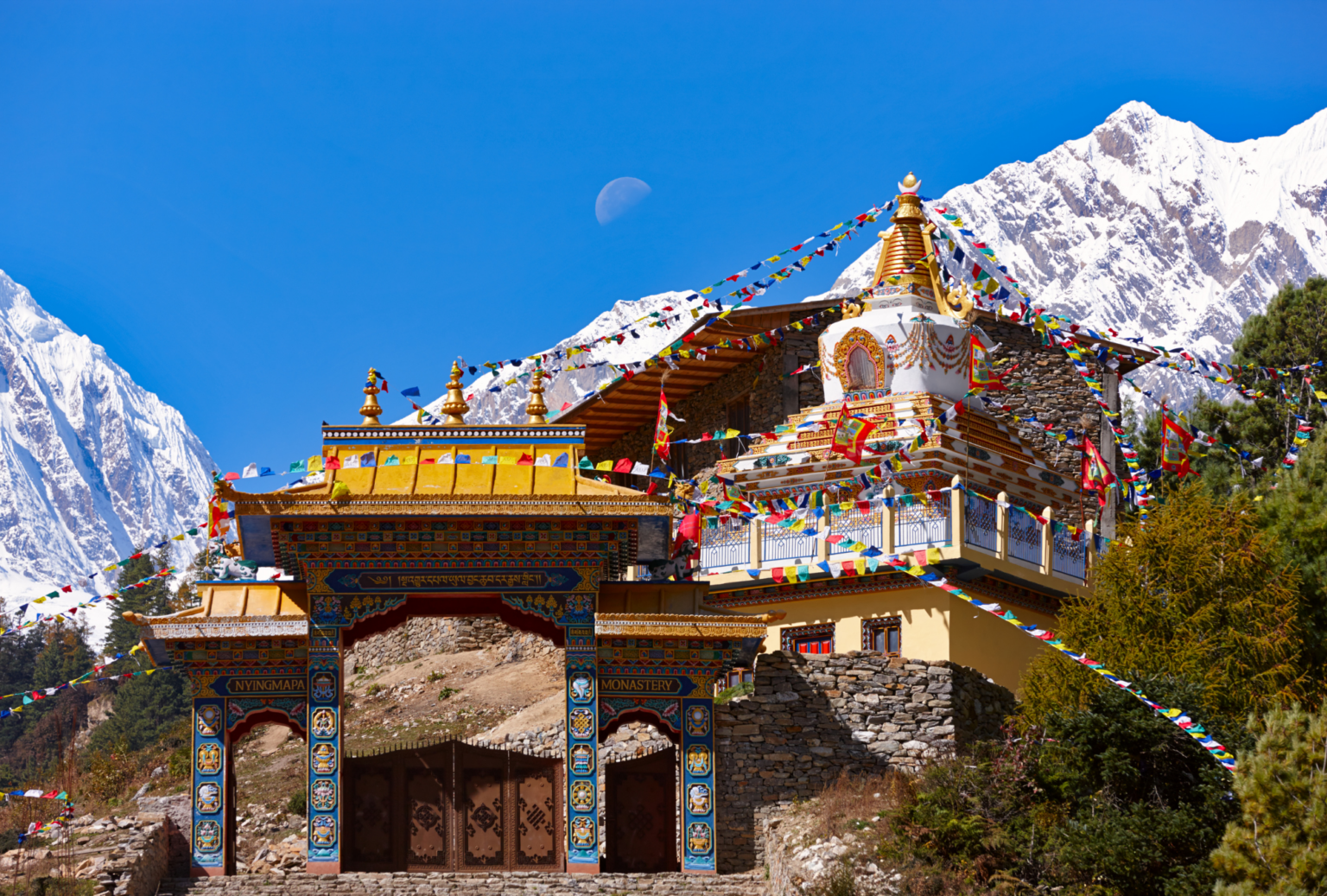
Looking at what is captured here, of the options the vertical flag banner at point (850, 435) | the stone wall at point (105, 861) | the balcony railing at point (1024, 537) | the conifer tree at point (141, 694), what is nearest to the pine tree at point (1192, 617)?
the balcony railing at point (1024, 537)

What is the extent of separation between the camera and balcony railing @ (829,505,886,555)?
24.8 meters

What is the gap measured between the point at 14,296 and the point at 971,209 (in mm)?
92357

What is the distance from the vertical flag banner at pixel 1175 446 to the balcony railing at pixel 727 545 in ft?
24.8

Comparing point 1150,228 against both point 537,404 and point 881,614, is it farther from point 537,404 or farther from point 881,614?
point 537,404

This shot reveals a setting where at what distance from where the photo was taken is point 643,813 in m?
20.3

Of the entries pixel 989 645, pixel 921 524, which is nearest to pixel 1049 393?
pixel 921 524

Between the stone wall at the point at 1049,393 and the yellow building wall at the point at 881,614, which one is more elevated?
the stone wall at the point at 1049,393

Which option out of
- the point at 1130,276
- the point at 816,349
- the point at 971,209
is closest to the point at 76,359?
the point at 971,209

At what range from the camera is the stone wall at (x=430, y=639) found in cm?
3716

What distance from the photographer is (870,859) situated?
58.1ft

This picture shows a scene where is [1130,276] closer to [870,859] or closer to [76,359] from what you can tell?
[76,359]

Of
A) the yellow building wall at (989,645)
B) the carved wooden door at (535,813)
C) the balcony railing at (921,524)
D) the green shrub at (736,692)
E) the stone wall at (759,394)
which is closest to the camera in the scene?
the carved wooden door at (535,813)

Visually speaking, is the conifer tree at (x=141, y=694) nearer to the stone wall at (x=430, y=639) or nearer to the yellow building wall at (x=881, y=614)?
the stone wall at (x=430, y=639)

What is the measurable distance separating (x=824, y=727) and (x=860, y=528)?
4325 millimetres
